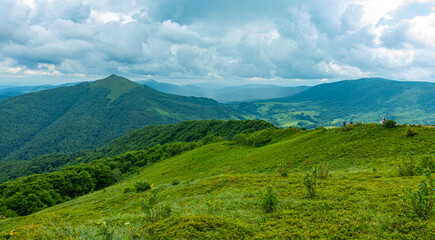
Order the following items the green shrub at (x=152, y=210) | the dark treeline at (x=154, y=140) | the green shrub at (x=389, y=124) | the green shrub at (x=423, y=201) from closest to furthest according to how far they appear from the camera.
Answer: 1. the green shrub at (x=423, y=201)
2. the green shrub at (x=152, y=210)
3. the green shrub at (x=389, y=124)
4. the dark treeline at (x=154, y=140)

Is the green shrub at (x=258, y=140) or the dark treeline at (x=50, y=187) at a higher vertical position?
the green shrub at (x=258, y=140)

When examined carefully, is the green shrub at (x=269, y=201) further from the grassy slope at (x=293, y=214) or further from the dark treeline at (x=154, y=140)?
the dark treeline at (x=154, y=140)

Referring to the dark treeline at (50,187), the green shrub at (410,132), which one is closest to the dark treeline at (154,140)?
the dark treeline at (50,187)

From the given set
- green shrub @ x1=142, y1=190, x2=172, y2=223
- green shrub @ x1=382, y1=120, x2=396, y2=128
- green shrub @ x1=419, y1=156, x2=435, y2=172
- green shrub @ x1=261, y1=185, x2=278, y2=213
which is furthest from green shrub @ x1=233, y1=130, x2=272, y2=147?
green shrub @ x1=142, y1=190, x2=172, y2=223

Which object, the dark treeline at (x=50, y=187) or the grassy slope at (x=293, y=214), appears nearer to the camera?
the grassy slope at (x=293, y=214)

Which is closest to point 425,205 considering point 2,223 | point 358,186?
point 358,186

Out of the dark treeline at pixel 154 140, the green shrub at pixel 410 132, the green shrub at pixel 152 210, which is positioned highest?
the green shrub at pixel 410 132

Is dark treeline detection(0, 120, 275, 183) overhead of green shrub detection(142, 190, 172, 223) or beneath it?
beneath

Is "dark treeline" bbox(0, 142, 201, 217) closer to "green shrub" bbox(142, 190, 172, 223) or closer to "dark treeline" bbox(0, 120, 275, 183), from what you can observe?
"green shrub" bbox(142, 190, 172, 223)

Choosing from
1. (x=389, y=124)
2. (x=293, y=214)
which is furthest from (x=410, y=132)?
(x=293, y=214)

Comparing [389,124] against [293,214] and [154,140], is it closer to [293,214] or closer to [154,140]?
[293,214]

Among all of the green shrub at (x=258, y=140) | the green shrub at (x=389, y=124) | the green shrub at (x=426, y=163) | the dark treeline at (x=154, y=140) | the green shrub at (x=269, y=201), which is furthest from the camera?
the dark treeline at (x=154, y=140)

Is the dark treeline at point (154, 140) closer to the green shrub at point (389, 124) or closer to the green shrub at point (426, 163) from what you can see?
the green shrub at point (389, 124)

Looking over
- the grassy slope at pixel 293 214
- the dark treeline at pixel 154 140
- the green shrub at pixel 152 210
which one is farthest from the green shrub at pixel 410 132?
the dark treeline at pixel 154 140
